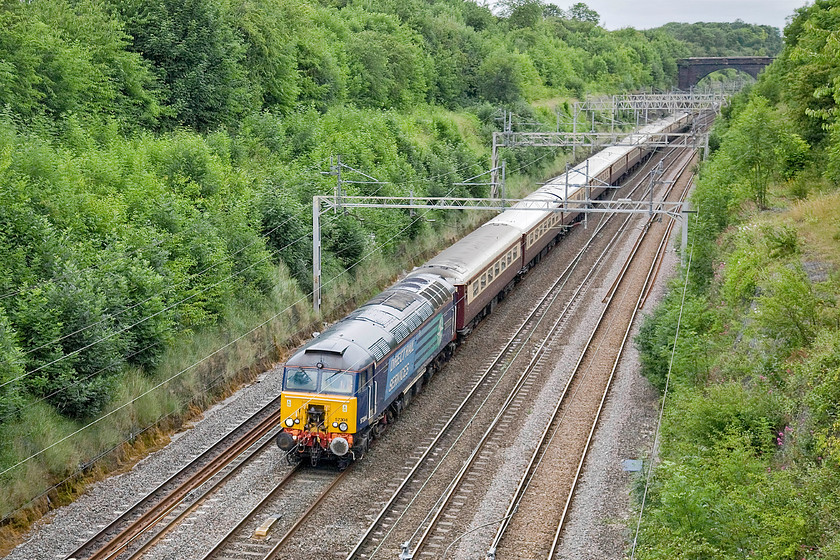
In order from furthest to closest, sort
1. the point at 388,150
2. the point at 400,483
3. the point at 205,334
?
the point at 388,150
the point at 205,334
the point at 400,483

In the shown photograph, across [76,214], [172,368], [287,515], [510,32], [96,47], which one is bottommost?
[287,515]

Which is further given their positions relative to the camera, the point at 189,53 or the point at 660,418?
the point at 189,53

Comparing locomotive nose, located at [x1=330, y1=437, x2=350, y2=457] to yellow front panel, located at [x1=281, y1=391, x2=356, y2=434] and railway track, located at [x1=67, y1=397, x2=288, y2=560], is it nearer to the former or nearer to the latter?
yellow front panel, located at [x1=281, y1=391, x2=356, y2=434]

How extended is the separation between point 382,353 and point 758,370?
325 inches

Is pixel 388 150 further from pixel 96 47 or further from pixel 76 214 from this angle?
pixel 76 214

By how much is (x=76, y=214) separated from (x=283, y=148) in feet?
54.2

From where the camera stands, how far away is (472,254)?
3047 cm

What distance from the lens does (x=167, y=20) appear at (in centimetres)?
3775

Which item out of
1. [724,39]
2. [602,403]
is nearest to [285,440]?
[602,403]

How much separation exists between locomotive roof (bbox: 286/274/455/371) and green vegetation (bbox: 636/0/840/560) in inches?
256

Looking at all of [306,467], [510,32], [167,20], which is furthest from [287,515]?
[510,32]

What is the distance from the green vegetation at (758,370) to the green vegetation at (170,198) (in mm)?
11441

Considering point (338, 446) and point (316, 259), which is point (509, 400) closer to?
point (338, 446)

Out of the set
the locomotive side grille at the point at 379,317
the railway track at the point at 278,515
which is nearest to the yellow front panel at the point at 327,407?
the railway track at the point at 278,515
